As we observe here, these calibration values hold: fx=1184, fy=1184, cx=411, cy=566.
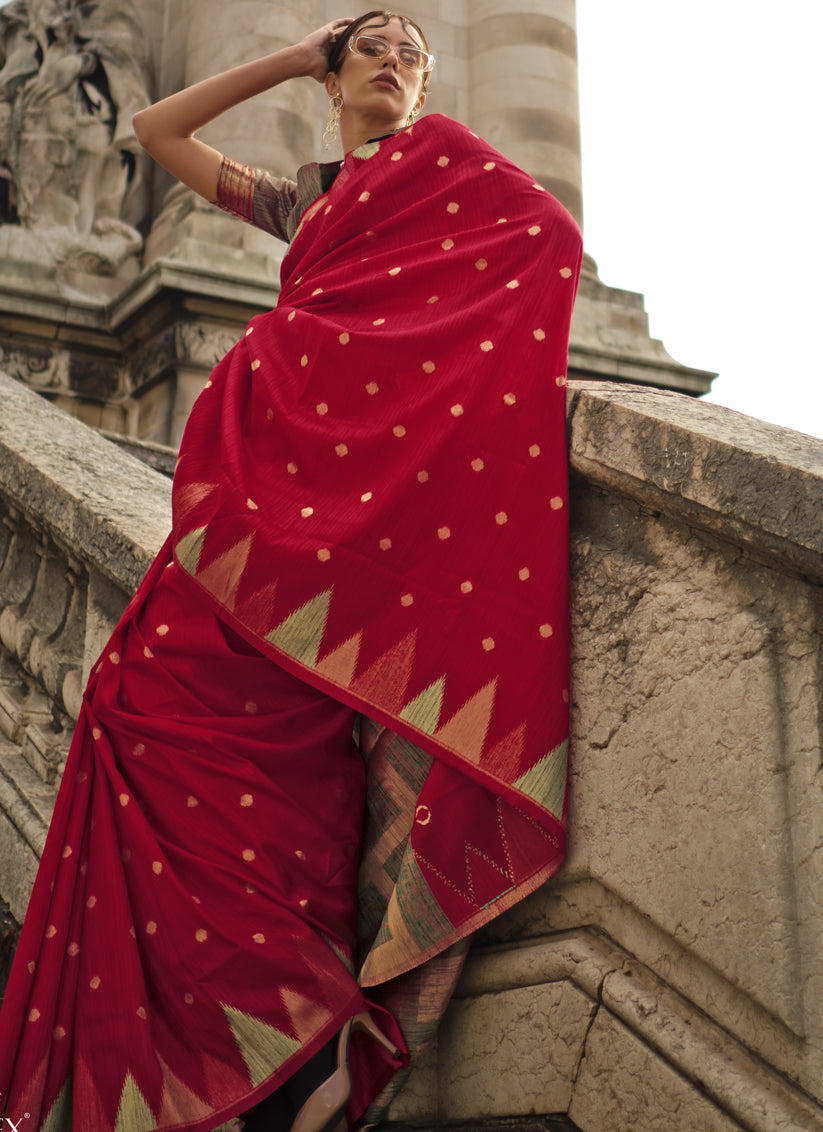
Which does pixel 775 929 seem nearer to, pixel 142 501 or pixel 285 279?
pixel 285 279

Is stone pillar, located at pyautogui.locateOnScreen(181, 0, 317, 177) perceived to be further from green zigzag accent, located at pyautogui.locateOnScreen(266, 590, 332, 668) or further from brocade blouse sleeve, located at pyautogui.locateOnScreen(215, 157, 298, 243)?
green zigzag accent, located at pyautogui.locateOnScreen(266, 590, 332, 668)

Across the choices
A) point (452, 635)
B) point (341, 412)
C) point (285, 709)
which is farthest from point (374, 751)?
point (341, 412)

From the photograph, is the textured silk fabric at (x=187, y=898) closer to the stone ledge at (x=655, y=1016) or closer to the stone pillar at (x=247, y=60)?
the stone ledge at (x=655, y=1016)

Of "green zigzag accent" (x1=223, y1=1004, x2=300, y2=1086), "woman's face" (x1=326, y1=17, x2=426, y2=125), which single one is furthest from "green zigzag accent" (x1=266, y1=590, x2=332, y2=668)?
"woman's face" (x1=326, y1=17, x2=426, y2=125)

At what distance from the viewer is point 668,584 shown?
1.58 meters

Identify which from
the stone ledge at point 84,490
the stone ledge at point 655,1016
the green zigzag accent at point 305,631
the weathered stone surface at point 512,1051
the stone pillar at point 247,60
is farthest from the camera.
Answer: the stone pillar at point 247,60

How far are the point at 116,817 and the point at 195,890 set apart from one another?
7.0 inches

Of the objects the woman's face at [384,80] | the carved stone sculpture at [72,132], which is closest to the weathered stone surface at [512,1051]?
the woman's face at [384,80]

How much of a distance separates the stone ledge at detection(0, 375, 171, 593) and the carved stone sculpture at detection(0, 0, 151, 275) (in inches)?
125

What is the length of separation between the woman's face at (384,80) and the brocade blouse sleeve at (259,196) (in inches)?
8.1

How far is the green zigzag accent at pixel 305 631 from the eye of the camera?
172 centimetres

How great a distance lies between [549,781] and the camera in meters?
1.62

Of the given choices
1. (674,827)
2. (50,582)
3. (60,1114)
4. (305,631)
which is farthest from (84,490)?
(674,827)

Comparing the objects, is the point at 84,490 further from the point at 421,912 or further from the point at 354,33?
the point at 421,912
